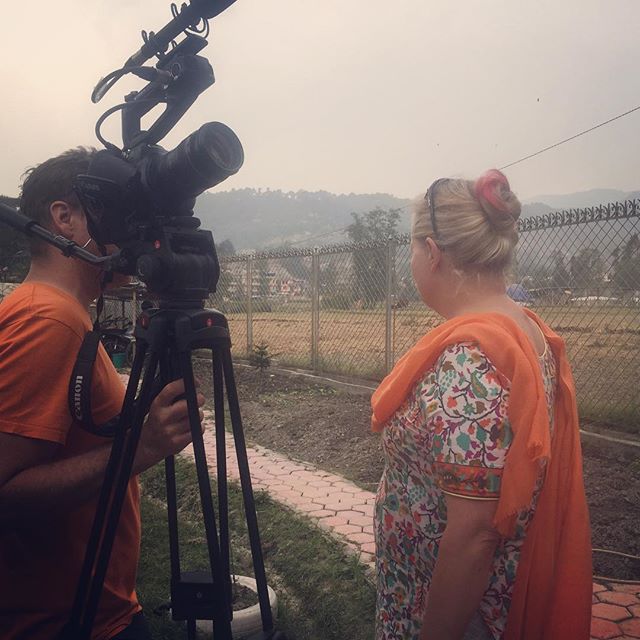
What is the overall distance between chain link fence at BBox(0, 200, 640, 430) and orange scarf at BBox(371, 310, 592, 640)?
15.9 inches

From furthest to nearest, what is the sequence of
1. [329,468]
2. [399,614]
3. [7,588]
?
1. [329,468]
2. [399,614]
3. [7,588]

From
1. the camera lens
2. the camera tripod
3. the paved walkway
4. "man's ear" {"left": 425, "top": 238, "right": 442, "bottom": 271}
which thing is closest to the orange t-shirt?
the camera tripod

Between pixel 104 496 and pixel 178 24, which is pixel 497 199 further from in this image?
pixel 104 496

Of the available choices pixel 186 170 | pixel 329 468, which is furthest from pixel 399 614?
pixel 329 468

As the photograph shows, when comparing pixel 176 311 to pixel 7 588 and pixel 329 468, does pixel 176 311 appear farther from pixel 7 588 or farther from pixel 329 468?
pixel 329 468

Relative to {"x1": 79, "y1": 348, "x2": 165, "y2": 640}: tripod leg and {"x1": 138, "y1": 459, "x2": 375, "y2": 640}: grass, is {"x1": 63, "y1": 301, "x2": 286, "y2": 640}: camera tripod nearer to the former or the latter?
{"x1": 79, "y1": 348, "x2": 165, "y2": 640}: tripod leg

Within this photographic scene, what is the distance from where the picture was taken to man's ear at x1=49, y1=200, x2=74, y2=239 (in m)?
1.70

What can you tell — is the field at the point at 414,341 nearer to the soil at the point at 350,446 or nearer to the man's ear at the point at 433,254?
the soil at the point at 350,446

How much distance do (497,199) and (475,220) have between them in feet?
0.24

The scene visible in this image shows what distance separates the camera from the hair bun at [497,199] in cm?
156

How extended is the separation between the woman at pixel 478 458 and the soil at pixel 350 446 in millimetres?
2062

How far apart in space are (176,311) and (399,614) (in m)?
1.02

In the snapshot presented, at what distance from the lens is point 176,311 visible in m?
1.45

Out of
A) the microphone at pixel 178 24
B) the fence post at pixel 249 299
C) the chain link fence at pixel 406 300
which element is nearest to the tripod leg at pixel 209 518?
the chain link fence at pixel 406 300
